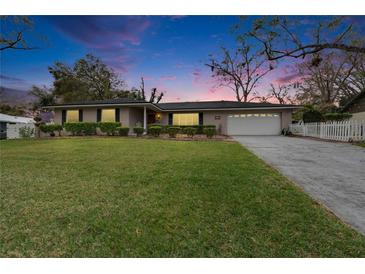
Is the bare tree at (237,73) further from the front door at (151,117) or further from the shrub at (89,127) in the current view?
the shrub at (89,127)

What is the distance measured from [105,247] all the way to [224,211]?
1496 mm

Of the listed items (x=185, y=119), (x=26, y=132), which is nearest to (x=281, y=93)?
(x=185, y=119)

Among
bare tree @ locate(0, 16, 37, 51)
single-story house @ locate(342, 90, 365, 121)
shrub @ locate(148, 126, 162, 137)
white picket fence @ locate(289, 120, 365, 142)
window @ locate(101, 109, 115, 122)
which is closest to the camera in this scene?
bare tree @ locate(0, 16, 37, 51)

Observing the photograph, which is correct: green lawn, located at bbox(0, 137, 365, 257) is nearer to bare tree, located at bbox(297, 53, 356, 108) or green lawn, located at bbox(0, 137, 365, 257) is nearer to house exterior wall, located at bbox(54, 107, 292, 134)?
house exterior wall, located at bbox(54, 107, 292, 134)

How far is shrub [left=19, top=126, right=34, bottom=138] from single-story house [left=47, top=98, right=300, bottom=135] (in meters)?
1.98

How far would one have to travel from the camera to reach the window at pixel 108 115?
53.0 ft

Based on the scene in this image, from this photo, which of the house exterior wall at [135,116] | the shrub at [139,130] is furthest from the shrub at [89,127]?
the shrub at [139,130]

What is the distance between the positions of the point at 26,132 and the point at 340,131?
21666mm

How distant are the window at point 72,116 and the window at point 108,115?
8.11 ft

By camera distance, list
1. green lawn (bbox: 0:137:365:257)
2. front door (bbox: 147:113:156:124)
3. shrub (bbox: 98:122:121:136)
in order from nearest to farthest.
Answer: green lawn (bbox: 0:137:365:257) → shrub (bbox: 98:122:121:136) → front door (bbox: 147:113:156:124)

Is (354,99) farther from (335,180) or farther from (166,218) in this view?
(166,218)

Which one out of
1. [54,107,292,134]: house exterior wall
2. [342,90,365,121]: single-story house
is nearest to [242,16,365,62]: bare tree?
[54,107,292,134]: house exterior wall

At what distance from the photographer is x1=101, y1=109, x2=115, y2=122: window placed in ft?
53.0
